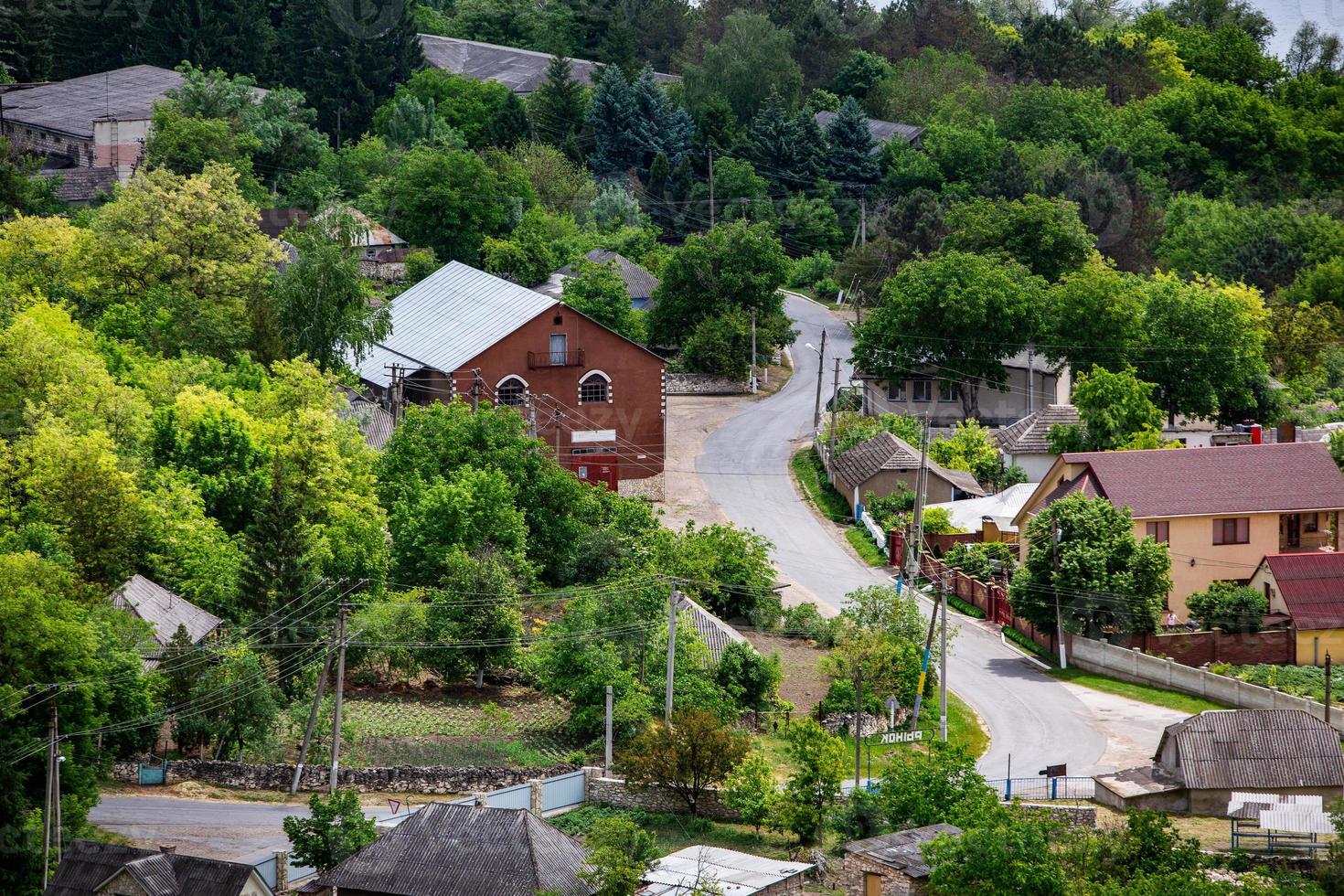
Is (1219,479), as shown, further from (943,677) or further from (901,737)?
(901,737)

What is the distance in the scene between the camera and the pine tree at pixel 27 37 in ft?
391

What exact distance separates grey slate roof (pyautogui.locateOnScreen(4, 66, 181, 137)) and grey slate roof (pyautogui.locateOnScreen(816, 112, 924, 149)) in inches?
1520

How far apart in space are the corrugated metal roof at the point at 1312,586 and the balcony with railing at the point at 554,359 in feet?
88.1

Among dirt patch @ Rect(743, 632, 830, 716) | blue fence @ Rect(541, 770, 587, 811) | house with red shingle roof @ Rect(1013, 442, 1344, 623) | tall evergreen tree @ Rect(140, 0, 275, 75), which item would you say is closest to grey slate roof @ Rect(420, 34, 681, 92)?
tall evergreen tree @ Rect(140, 0, 275, 75)

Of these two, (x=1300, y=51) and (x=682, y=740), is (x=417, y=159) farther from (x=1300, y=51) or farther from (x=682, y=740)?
(x=1300, y=51)

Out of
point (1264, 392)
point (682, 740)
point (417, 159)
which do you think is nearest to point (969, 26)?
point (417, 159)

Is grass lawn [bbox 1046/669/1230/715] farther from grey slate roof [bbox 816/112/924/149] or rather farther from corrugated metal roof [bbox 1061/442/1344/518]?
grey slate roof [bbox 816/112/924/149]

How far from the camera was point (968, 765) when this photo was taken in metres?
42.8

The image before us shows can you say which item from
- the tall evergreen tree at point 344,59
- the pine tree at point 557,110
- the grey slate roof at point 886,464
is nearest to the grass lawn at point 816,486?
the grey slate roof at point 886,464

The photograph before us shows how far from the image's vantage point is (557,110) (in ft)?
387

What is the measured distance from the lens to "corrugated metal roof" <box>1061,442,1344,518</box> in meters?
60.8

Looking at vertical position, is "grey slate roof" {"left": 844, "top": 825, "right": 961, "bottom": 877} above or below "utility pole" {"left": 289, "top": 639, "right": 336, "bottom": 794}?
below

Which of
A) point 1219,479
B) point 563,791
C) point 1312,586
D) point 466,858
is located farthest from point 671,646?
point 1219,479

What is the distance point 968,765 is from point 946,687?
11339 millimetres
